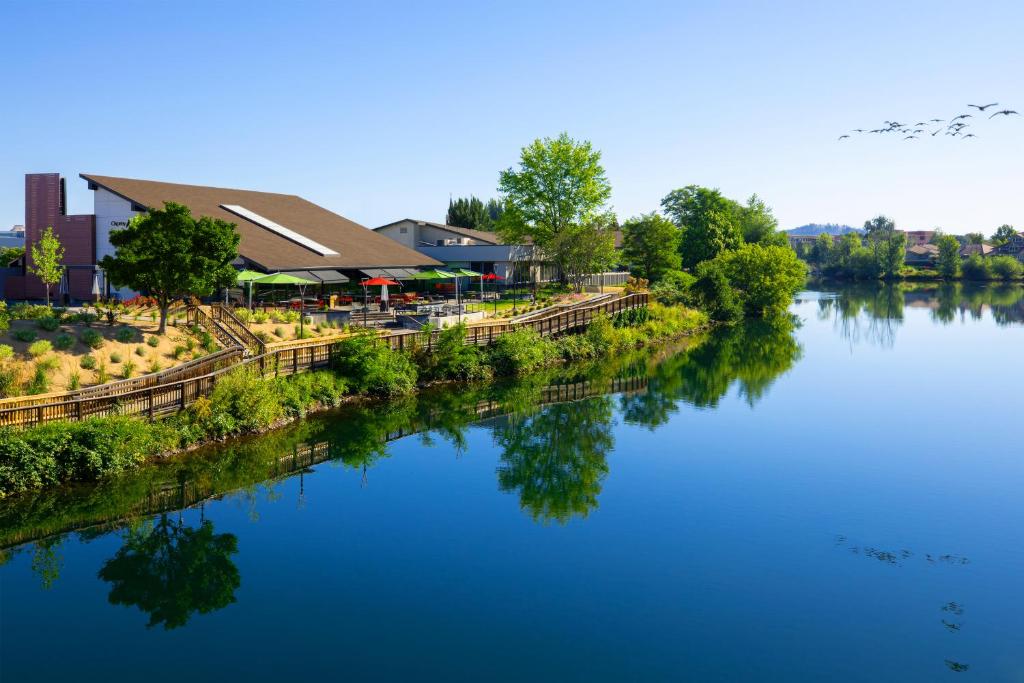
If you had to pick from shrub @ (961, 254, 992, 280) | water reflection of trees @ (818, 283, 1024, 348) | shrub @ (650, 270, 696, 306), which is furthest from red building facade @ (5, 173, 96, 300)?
shrub @ (961, 254, 992, 280)

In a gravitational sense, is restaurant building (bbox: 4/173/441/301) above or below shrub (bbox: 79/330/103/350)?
above

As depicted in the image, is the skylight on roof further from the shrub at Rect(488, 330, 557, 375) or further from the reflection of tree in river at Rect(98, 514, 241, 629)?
the reflection of tree in river at Rect(98, 514, 241, 629)

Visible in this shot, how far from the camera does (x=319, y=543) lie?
22.0m

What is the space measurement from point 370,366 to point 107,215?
939 inches

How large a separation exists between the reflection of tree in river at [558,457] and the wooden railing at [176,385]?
8531 millimetres

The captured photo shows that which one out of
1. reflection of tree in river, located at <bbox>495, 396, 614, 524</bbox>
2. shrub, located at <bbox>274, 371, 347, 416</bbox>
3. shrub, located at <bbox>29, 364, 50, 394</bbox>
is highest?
shrub, located at <bbox>29, 364, 50, 394</bbox>

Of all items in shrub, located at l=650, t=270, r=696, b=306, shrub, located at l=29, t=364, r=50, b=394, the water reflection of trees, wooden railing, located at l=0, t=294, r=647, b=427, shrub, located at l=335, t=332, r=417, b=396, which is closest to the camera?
wooden railing, located at l=0, t=294, r=647, b=427

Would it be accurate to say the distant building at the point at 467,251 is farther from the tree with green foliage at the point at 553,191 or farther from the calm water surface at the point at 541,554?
the calm water surface at the point at 541,554

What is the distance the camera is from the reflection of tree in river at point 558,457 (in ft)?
86.3

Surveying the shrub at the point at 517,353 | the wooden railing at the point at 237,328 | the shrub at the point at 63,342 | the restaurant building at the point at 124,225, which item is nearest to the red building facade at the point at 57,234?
the restaurant building at the point at 124,225

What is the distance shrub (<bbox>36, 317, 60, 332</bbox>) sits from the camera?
31891 millimetres

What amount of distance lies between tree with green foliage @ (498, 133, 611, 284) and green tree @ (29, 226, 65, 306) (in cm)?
3966

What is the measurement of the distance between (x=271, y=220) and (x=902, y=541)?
47073 mm

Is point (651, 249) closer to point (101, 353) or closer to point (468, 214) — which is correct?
point (468, 214)
